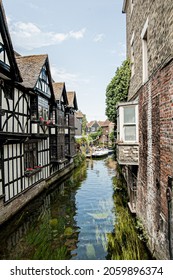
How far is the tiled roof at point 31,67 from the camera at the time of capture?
40.4 feet

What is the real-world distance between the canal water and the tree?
6320 mm

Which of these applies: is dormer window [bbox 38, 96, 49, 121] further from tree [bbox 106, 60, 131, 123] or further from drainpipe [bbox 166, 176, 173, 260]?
drainpipe [bbox 166, 176, 173, 260]

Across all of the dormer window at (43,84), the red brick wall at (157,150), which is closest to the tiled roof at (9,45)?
the dormer window at (43,84)

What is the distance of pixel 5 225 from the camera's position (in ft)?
29.2

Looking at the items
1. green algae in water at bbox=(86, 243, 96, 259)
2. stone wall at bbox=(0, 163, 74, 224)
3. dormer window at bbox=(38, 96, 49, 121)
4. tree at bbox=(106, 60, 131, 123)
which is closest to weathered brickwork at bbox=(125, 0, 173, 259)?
green algae in water at bbox=(86, 243, 96, 259)

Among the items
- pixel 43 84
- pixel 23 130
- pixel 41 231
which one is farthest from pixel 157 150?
pixel 43 84

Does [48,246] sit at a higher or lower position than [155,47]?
lower

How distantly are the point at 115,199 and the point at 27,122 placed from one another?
23.7 feet

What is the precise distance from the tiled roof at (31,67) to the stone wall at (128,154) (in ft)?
22.5

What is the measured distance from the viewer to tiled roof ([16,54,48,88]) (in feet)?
40.4

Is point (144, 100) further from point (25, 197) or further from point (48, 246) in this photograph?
point (25, 197)

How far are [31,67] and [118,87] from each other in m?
5.97

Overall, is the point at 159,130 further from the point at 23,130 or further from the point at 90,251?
the point at 23,130
